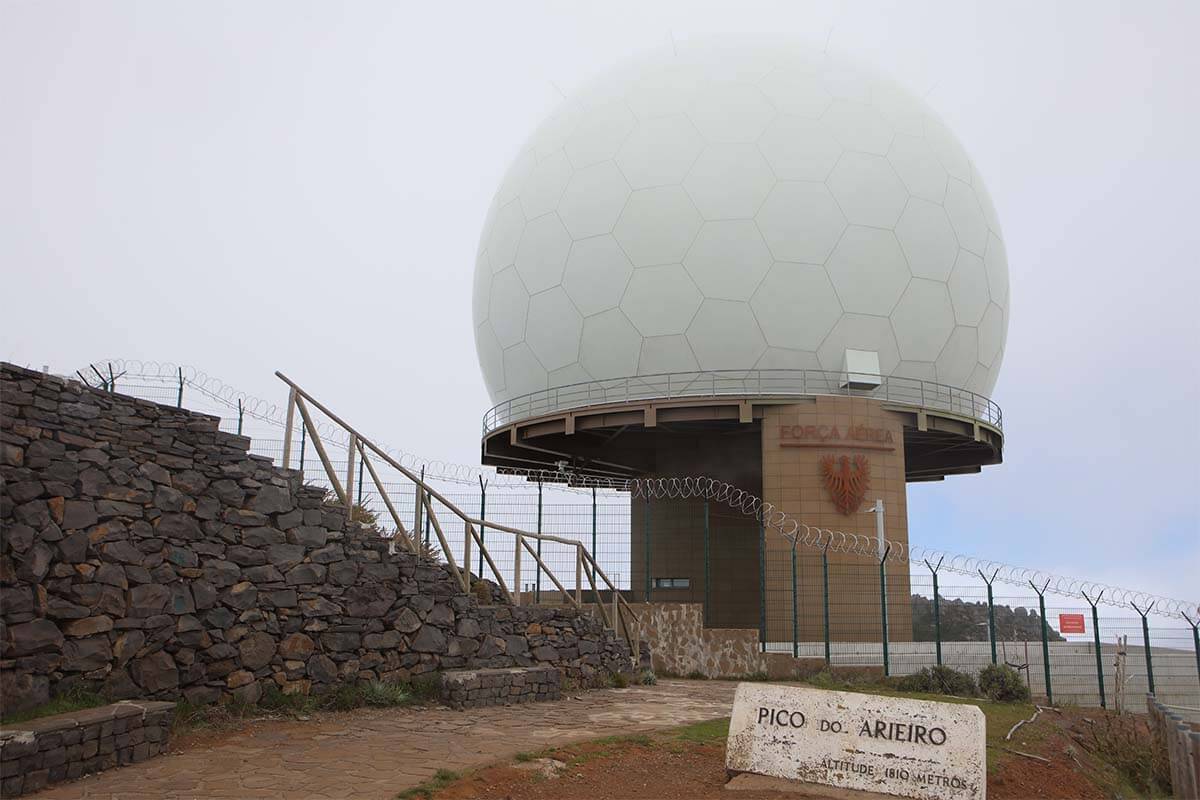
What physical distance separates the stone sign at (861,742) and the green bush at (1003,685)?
7.36 metres

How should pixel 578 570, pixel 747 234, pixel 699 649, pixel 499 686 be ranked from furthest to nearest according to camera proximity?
pixel 747 234 < pixel 699 649 < pixel 578 570 < pixel 499 686

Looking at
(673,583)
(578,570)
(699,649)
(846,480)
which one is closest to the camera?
(578,570)

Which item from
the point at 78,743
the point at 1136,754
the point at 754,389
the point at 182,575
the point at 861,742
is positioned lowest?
the point at 1136,754

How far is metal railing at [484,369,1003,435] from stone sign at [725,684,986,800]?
1229 centimetres

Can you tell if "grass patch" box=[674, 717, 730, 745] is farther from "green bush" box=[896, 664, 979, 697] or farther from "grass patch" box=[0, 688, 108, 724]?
"green bush" box=[896, 664, 979, 697]

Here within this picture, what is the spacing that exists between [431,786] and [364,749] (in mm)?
1577

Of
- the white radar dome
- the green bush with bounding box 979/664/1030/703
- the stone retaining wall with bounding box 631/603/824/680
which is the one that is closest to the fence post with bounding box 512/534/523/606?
the stone retaining wall with bounding box 631/603/824/680

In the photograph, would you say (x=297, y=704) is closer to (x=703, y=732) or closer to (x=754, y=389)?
(x=703, y=732)

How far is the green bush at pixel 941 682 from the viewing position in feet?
45.1

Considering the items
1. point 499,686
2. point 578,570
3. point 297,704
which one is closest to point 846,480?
point 578,570

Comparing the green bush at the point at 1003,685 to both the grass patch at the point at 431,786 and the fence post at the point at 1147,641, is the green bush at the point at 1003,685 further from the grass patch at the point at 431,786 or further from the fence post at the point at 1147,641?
the grass patch at the point at 431,786

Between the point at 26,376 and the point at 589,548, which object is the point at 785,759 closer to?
the point at 26,376

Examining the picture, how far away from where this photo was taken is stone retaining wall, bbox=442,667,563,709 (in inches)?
420

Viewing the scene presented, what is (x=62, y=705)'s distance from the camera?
7926mm
